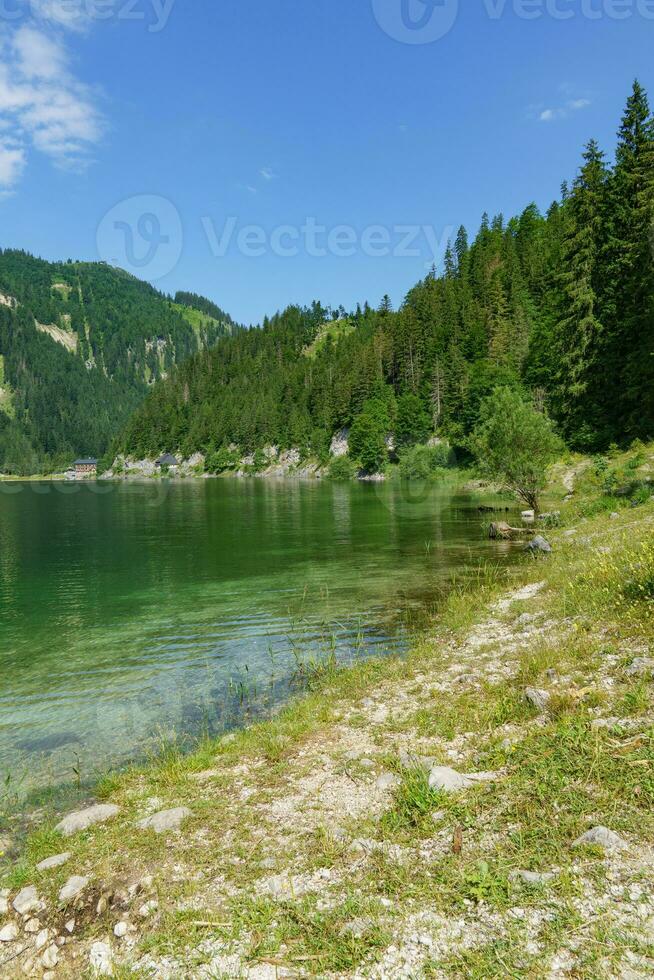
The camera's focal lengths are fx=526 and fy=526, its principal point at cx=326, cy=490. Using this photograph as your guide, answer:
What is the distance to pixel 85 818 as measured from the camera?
7.99m

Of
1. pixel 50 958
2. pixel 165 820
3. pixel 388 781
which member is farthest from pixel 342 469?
pixel 50 958

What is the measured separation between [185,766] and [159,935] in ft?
13.7

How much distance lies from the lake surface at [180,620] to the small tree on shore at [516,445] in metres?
4.77

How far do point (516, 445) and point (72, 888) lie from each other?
3968 cm

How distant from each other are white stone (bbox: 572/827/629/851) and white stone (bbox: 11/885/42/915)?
19.9ft

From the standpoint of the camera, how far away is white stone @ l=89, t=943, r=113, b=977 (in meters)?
5.09

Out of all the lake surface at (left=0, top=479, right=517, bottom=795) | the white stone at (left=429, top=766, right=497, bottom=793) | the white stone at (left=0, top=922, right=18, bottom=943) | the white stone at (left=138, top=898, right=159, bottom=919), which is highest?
the white stone at (left=429, top=766, right=497, bottom=793)

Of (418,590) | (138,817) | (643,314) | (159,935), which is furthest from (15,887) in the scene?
(643,314)

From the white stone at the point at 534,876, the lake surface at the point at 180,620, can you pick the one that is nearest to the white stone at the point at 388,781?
the white stone at the point at 534,876

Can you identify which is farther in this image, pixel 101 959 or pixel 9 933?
pixel 9 933

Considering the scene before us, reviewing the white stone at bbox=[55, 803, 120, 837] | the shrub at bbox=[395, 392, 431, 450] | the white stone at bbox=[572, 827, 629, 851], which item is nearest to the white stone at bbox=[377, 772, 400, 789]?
the white stone at bbox=[572, 827, 629, 851]

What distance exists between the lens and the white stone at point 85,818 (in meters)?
7.77

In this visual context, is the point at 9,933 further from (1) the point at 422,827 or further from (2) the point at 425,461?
(2) the point at 425,461

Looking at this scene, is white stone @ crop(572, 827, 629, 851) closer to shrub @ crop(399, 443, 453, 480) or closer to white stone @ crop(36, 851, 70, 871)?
white stone @ crop(36, 851, 70, 871)
